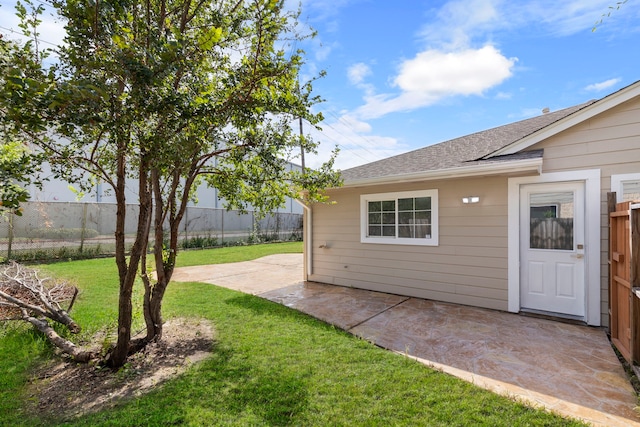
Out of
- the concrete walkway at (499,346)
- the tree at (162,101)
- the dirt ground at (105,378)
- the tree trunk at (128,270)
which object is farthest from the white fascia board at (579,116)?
the dirt ground at (105,378)

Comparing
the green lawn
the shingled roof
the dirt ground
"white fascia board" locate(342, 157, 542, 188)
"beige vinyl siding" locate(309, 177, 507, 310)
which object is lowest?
the dirt ground

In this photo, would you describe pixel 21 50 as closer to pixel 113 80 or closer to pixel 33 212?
pixel 113 80

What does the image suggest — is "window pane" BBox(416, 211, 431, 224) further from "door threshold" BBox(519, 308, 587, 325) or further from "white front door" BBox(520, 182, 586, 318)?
"door threshold" BBox(519, 308, 587, 325)

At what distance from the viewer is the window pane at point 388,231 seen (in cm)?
662

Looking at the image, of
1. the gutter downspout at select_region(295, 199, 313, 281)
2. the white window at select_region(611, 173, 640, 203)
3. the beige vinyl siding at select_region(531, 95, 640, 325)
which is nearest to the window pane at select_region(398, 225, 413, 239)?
the gutter downspout at select_region(295, 199, 313, 281)

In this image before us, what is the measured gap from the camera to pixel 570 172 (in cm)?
462

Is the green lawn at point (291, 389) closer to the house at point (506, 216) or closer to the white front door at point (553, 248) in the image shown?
the house at point (506, 216)

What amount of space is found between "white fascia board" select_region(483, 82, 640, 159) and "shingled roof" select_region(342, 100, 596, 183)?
126mm

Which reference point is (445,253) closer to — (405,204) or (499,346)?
(405,204)

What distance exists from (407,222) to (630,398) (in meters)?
4.08

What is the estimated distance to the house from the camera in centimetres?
439

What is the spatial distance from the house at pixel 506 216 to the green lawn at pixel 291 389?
2.73 meters

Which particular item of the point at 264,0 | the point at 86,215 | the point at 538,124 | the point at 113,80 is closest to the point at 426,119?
the point at 538,124

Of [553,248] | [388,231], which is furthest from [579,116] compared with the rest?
[388,231]
